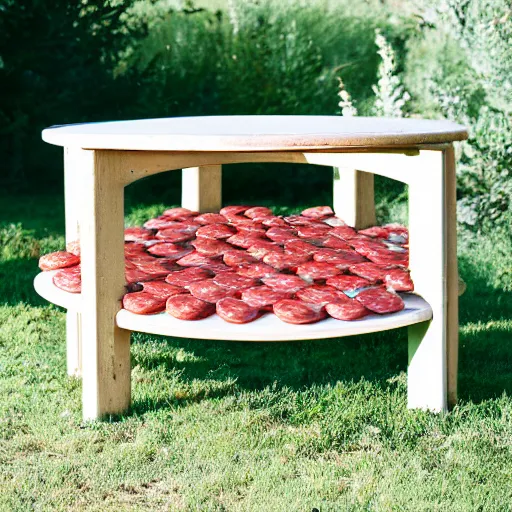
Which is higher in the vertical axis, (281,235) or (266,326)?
(281,235)

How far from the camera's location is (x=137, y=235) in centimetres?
423

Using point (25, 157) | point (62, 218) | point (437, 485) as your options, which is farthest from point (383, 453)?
point (25, 157)

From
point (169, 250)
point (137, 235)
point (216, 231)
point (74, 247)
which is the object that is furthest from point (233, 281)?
point (137, 235)

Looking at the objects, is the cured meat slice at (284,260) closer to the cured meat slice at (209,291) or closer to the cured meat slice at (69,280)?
the cured meat slice at (209,291)

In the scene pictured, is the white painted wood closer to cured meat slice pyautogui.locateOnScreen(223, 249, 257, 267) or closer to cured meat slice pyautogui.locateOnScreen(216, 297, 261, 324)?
cured meat slice pyautogui.locateOnScreen(223, 249, 257, 267)

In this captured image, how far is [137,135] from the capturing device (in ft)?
9.80

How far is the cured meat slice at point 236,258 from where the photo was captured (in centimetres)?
368

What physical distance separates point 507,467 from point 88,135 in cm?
165

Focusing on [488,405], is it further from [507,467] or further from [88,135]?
[88,135]

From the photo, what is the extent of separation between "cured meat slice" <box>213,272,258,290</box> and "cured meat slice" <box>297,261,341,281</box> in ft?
0.62

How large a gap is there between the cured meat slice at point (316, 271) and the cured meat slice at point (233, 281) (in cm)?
19

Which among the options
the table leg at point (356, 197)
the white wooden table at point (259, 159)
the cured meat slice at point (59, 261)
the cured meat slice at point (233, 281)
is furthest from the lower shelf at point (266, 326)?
the table leg at point (356, 197)

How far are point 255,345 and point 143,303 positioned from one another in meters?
1.26

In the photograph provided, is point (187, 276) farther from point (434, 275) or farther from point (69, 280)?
point (434, 275)
